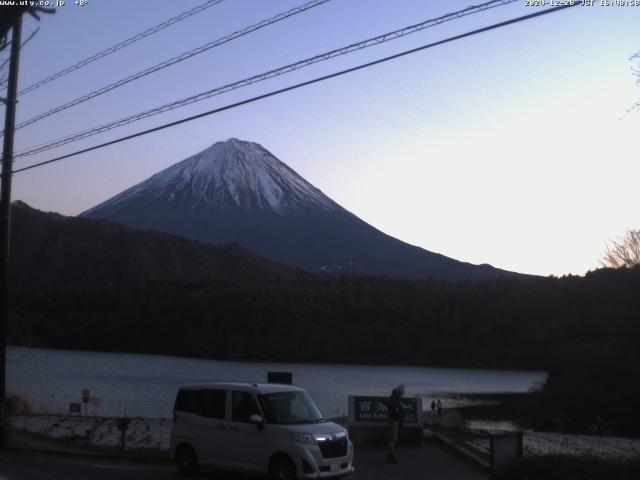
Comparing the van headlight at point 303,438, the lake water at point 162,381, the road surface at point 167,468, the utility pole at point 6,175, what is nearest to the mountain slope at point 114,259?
the lake water at point 162,381

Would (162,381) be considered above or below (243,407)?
below

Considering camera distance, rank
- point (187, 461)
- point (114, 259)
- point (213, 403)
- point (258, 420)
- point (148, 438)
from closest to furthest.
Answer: point (258, 420)
point (213, 403)
point (187, 461)
point (148, 438)
point (114, 259)

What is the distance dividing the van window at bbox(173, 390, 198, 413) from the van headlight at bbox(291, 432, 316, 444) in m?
2.56

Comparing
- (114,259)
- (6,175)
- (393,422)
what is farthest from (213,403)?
(114,259)

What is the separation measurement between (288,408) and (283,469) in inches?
46.6

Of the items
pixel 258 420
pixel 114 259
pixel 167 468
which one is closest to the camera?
pixel 258 420

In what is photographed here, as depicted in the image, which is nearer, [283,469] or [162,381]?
[283,469]

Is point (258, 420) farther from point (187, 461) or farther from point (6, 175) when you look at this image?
point (6, 175)

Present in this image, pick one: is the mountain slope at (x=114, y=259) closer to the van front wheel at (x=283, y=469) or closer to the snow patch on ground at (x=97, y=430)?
the snow patch on ground at (x=97, y=430)

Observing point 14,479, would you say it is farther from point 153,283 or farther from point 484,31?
point 153,283

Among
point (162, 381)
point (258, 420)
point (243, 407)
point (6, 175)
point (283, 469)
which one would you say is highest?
point (6, 175)

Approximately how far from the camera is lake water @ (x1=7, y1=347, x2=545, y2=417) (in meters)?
45.8

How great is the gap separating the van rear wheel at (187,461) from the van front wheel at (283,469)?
2058mm

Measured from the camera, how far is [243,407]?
1458 cm
